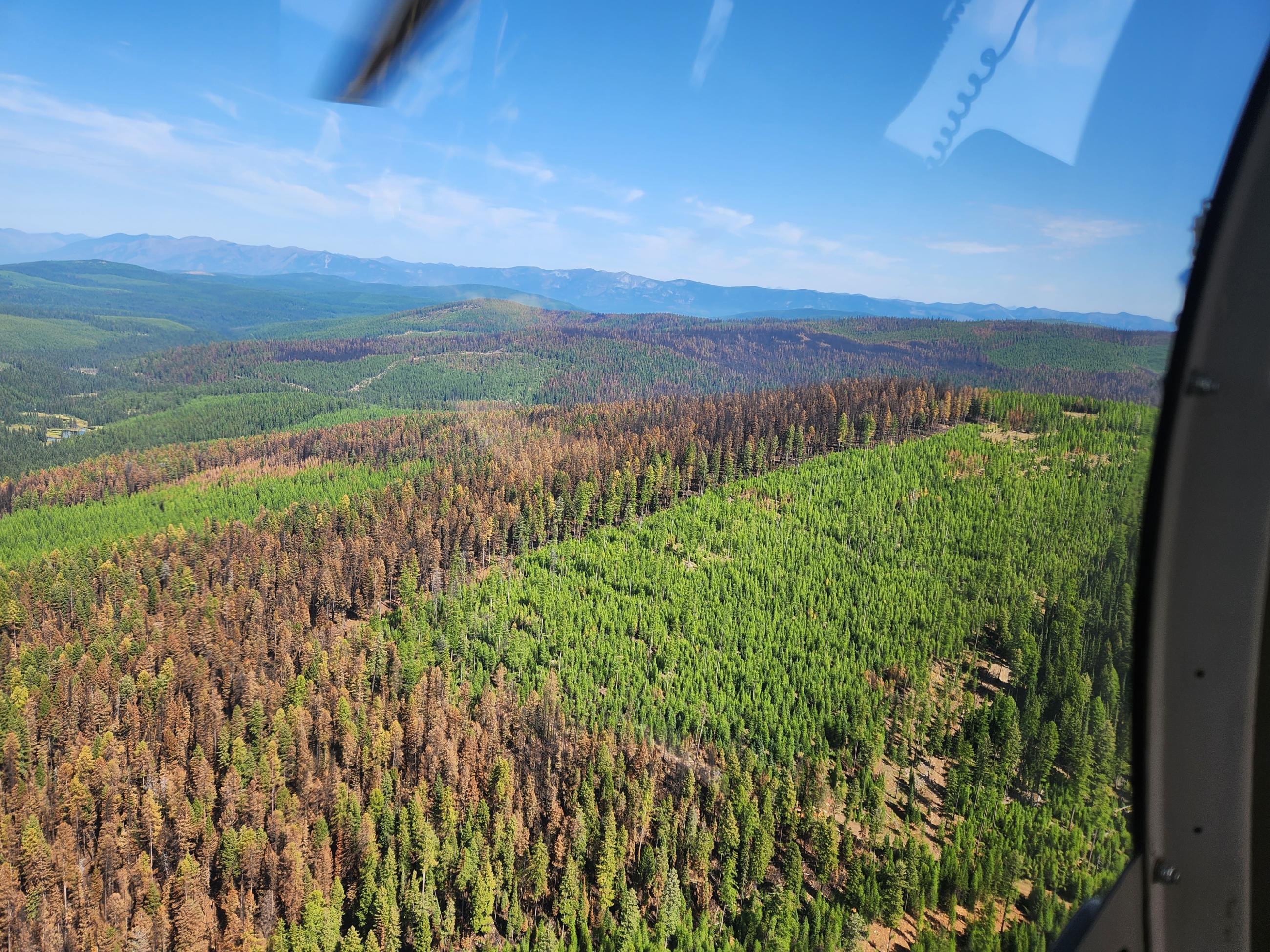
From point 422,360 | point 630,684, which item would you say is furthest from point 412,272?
point 422,360

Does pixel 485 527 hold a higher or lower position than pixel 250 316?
lower

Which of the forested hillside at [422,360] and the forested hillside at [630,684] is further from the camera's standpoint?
the forested hillside at [422,360]

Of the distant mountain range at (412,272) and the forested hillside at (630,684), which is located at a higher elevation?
the distant mountain range at (412,272)

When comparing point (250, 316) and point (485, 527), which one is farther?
point (250, 316)

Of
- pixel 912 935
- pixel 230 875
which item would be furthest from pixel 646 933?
pixel 912 935

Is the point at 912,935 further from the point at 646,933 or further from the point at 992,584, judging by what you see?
the point at 646,933
